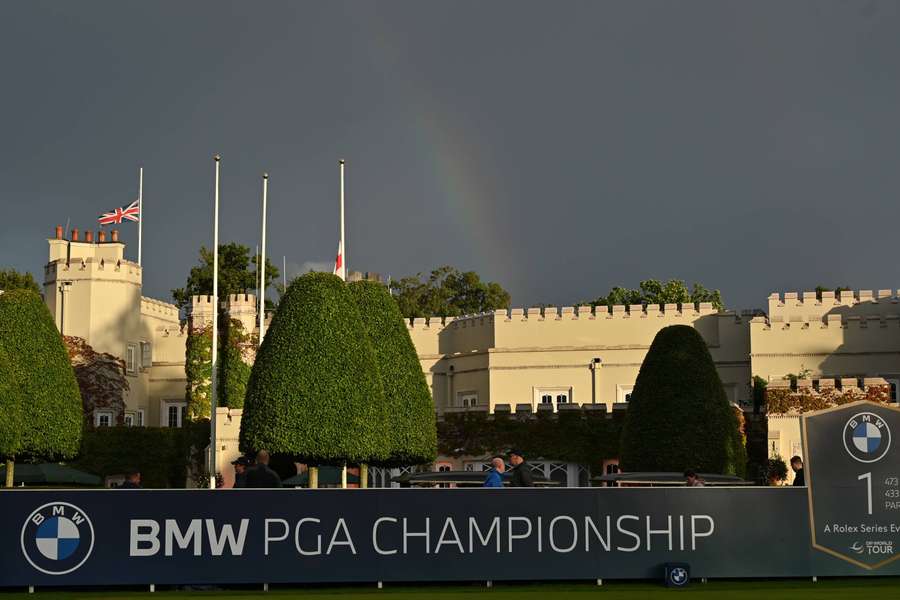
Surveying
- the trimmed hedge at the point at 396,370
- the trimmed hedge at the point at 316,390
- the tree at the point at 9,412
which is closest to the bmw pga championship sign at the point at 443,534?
the trimmed hedge at the point at 316,390

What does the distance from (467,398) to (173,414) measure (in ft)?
46.5

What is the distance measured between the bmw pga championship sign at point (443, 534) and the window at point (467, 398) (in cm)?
4162

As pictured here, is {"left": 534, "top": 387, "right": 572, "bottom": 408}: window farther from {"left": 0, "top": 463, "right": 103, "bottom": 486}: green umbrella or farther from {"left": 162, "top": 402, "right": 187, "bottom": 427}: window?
{"left": 0, "top": 463, "right": 103, "bottom": 486}: green umbrella

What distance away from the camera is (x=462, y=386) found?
6588cm

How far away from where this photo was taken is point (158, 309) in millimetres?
68188

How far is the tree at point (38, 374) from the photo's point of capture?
39719mm

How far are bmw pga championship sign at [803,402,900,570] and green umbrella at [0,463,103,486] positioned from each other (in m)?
27.8

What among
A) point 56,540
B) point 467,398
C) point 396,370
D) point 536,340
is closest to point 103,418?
point 467,398

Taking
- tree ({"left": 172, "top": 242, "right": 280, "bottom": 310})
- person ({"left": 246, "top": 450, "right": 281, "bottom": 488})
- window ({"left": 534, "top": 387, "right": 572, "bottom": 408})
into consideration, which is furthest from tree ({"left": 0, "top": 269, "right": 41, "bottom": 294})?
person ({"left": 246, "top": 450, "right": 281, "bottom": 488})

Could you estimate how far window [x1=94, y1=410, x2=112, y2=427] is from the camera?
60.7 m

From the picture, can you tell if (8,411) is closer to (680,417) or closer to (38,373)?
(38,373)

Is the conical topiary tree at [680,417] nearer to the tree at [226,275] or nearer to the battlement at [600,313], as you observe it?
the battlement at [600,313]

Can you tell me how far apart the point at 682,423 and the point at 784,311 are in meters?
23.5

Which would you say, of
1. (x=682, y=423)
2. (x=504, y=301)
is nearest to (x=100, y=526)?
(x=682, y=423)
